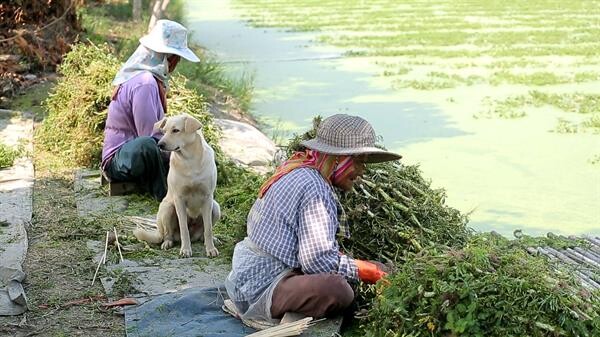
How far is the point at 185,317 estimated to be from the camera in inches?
180

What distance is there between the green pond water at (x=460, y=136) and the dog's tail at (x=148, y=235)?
5.69 ft

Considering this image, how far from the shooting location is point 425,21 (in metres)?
23.3

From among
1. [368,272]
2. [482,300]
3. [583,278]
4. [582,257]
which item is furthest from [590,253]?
[482,300]

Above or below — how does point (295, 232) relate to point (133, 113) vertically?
above

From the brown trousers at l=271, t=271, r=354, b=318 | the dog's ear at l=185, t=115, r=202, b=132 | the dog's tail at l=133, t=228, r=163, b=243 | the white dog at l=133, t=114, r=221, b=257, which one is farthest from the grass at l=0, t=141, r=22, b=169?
the brown trousers at l=271, t=271, r=354, b=318

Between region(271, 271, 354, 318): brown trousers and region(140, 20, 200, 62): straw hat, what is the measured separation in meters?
2.69

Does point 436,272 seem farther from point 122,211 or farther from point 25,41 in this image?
point 25,41

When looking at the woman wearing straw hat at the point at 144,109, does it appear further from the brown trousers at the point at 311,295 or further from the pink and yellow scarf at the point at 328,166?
the brown trousers at the point at 311,295

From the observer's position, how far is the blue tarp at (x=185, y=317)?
4.41 m

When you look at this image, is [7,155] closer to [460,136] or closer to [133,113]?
[133,113]

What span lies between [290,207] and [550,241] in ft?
8.08

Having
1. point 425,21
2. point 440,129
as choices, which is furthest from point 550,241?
point 425,21

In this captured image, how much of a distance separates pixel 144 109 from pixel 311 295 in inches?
116

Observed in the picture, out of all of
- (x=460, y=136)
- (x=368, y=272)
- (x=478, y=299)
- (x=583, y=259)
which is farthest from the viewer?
(x=460, y=136)
